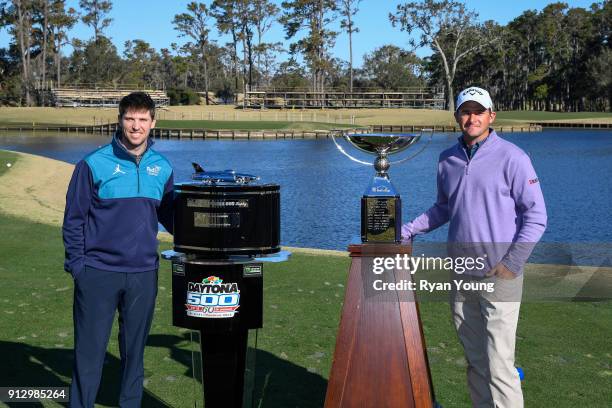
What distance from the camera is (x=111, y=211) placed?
4480 mm

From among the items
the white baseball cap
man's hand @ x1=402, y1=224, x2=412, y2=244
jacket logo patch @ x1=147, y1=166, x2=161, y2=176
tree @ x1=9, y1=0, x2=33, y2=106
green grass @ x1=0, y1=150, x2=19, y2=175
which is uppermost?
tree @ x1=9, y1=0, x2=33, y2=106

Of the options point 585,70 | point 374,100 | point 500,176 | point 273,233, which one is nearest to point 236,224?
point 273,233

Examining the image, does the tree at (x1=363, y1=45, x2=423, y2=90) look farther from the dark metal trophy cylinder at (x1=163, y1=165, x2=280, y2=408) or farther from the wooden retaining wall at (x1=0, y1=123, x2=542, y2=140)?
the dark metal trophy cylinder at (x1=163, y1=165, x2=280, y2=408)

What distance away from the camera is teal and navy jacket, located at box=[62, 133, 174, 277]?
444 centimetres

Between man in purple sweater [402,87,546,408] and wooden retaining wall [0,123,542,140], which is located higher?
man in purple sweater [402,87,546,408]

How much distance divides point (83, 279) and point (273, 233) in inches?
40.2

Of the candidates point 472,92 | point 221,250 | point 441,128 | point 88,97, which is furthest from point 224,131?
point 221,250

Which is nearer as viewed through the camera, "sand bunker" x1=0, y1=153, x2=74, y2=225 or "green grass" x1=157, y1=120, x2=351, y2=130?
"sand bunker" x1=0, y1=153, x2=74, y2=225

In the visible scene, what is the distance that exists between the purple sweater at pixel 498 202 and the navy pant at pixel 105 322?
5.55ft

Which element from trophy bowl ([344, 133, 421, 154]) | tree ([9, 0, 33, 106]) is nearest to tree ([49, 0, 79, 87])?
tree ([9, 0, 33, 106])

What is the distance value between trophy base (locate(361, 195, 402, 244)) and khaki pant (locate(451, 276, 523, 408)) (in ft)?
1.66

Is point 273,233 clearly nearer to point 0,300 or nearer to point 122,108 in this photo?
point 122,108

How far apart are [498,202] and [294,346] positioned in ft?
10.2

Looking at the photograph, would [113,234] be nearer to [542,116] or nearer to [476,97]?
[476,97]
